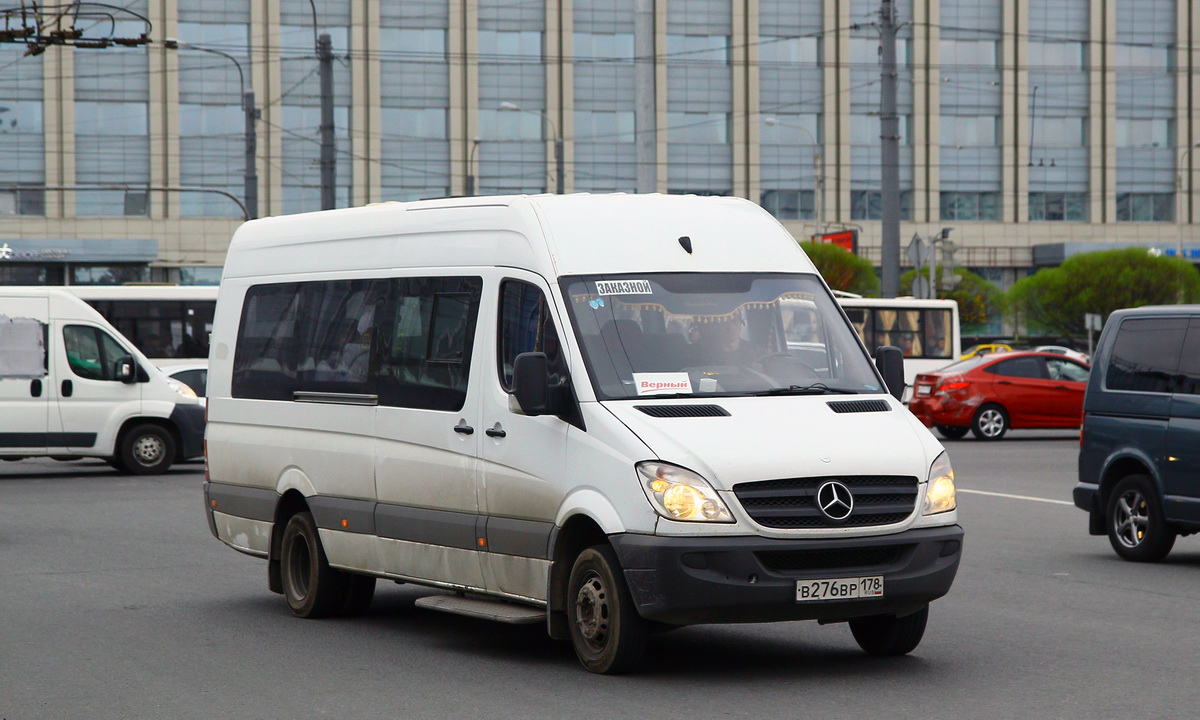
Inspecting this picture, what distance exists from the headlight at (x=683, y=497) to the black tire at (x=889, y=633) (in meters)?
1.31

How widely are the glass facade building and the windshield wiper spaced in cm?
5478

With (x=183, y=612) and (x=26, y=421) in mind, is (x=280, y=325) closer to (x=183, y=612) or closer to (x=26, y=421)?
(x=183, y=612)

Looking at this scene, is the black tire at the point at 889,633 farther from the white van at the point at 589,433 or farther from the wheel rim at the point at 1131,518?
the wheel rim at the point at 1131,518

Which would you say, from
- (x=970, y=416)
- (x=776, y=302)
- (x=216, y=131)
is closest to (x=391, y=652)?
(x=776, y=302)

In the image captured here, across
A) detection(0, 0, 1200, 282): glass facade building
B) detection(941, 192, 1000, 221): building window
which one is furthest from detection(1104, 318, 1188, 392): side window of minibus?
detection(941, 192, 1000, 221): building window

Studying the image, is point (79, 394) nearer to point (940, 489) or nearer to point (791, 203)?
point (940, 489)

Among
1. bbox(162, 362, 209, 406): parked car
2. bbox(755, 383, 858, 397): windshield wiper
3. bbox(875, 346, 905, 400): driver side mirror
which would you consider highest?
bbox(875, 346, 905, 400): driver side mirror

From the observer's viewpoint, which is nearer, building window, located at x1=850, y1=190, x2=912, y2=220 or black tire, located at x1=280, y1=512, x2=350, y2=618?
black tire, located at x1=280, y1=512, x2=350, y2=618

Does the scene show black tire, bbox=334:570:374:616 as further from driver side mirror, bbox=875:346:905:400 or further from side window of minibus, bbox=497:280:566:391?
driver side mirror, bbox=875:346:905:400

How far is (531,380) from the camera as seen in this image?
7.55 m

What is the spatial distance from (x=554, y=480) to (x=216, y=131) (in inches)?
2422

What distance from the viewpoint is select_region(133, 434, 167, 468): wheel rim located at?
21.5 metres

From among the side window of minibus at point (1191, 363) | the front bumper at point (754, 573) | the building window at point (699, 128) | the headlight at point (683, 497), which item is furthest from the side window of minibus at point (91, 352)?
the building window at point (699, 128)

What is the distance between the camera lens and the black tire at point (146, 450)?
2148cm
